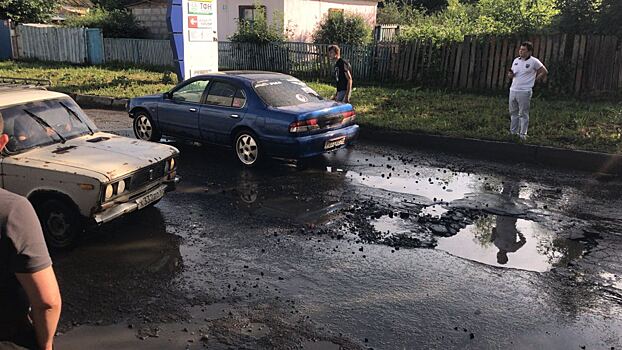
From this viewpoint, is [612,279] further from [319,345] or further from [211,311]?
[211,311]

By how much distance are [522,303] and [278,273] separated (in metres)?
2.16

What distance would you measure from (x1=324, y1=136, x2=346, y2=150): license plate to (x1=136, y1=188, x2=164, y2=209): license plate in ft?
10.4

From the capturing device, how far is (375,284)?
4.70 meters

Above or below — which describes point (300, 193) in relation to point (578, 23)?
below

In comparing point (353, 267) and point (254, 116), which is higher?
point (254, 116)

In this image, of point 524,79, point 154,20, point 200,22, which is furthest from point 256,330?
point 154,20

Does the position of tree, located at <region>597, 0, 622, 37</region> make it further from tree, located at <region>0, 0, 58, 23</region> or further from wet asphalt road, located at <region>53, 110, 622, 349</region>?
tree, located at <region>0, 0, 58, 23</region>

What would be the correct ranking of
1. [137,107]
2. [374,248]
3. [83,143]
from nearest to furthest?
[374,248] < [83,143] < [137,107]

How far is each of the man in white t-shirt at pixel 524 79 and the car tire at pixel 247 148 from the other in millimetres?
5045

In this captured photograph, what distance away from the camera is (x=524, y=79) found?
9766 millimetres

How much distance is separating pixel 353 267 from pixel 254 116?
155 inches

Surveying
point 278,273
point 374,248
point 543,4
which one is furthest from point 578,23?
point 278,273

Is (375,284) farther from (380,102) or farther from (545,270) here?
(380,102)

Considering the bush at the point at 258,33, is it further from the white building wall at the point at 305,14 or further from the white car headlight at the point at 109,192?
the white car headlight at the point at 109,192
